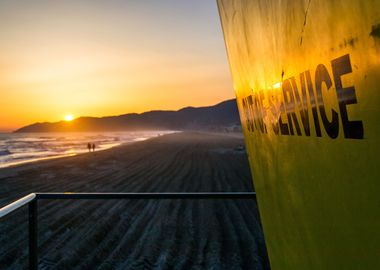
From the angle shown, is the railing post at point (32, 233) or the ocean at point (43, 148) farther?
the ocean at point (43, 148)

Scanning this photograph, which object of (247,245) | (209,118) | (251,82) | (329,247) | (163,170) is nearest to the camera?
(329,247)

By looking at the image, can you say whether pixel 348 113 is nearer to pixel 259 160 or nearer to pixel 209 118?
pixel 259 160

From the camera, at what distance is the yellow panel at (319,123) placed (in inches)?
20.9

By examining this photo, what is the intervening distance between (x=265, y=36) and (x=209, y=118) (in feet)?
616

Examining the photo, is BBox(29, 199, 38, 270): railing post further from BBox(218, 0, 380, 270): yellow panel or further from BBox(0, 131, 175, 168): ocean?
BBox(0, 131, 175, 168): ocean

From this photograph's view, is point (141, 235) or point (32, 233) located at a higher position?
point (32, 233)

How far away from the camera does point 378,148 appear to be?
1.69 feet

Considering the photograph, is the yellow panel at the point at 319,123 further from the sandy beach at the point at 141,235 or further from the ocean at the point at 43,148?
the ocean at the point at 43,148

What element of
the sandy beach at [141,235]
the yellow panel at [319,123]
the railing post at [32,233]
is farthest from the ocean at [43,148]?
the yellow panel at [319,123]

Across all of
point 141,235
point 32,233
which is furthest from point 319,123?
point 141,235

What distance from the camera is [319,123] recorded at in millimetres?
723

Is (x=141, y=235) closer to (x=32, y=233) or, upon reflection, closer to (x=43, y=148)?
(x=32, y=233)

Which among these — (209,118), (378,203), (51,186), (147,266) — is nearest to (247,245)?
(147,266)

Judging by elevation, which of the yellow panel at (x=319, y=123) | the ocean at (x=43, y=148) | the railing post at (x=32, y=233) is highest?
the ocean at (x=43, y=148)
